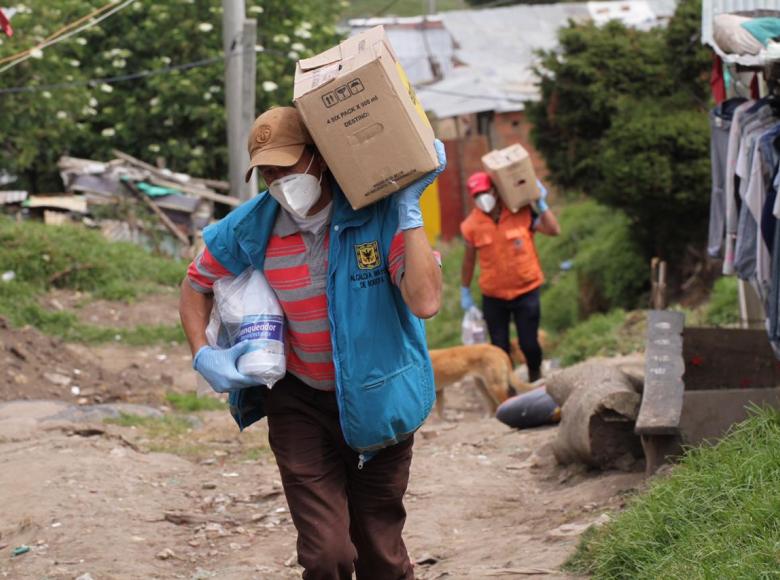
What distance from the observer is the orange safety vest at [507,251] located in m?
10.5

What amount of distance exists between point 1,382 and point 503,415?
15.6ft

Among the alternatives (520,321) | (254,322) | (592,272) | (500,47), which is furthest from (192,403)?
(500,47)

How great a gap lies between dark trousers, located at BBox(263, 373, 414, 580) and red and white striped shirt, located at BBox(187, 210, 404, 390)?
0.30 ft

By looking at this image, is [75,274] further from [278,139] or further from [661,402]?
[278,139]

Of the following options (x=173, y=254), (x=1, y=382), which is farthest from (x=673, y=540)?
(x=173, y=254)

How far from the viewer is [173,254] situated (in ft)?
69.1

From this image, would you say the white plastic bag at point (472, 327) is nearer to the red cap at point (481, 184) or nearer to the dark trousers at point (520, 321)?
the dark trousers at point (520, 321)

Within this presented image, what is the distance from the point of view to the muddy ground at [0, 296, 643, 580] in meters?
6.19

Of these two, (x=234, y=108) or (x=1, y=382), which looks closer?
(x=1, y=382)

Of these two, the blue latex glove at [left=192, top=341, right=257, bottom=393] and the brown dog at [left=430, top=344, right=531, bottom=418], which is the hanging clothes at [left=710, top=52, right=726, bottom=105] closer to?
the brown dog at [left=430, top=344, right=531, bottom=418]

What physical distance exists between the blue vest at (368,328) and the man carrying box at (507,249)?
6.04 meters

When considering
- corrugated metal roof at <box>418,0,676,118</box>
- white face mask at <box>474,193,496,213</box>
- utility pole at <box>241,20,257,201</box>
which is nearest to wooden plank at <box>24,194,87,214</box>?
utility pole at <box>241,20,257,201</box>

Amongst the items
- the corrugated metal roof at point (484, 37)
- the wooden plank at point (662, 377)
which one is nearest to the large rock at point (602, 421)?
the wooden plank at point (662, 377)

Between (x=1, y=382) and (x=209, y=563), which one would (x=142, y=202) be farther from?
(x=209, y=563)
